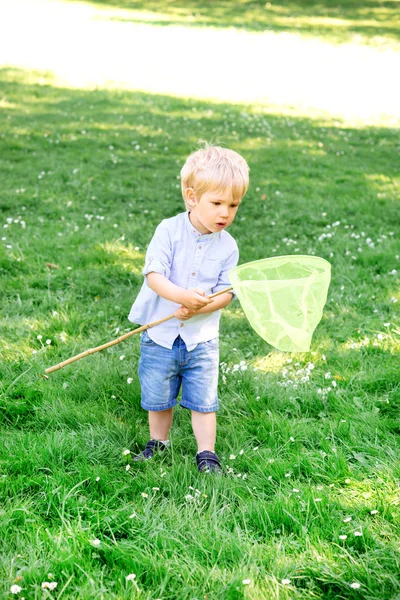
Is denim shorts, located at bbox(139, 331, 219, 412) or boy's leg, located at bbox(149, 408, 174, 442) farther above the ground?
denim shorts, located at bbox(139, 331, 219, 412)

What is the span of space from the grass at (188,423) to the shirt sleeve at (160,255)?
939 millimetres

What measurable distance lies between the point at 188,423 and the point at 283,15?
1063 inches

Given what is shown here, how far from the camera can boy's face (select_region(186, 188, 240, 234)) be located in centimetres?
334

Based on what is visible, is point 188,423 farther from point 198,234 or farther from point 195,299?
point 198,234

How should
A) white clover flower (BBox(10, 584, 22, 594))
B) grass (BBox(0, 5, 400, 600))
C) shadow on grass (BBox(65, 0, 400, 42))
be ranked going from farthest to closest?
shadow on grass (BBox(65, 0, 400, 42)), grass (BBox(0, 5, 400, 600)), white clover flower (BBox(10, 584, 22, 594))

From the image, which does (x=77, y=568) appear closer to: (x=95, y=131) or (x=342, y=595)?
(x=342, y=595)

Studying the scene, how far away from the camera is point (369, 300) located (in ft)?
18.1

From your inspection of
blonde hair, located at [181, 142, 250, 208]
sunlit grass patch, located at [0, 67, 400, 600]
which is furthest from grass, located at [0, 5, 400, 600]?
blonde hair, located at [181, 142, 250, 208]

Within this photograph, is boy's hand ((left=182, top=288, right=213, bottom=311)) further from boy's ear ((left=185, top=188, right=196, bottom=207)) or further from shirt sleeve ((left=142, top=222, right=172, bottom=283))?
boy's ear ((left=185, top=188, right=196, bottom=207))

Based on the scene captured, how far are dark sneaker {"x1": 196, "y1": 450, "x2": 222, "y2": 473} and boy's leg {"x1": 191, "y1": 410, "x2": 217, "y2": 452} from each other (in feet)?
0.17

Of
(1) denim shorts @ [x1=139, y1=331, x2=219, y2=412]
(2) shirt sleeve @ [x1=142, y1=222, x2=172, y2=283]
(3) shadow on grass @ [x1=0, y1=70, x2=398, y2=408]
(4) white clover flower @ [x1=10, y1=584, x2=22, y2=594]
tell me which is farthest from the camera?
(3) shadow on grass @ [x1=0, y1=70, x2=398, y2=408]

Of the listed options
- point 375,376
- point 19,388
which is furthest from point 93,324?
point 375,376

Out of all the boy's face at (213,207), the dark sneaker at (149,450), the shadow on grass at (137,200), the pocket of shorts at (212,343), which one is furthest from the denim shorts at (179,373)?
the shadow on grass at (137,200)

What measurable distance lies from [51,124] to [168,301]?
8.37m
